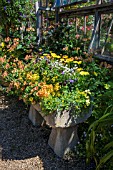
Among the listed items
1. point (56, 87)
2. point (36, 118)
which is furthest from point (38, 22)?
point (56, 87)

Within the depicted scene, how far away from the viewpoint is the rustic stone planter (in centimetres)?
208

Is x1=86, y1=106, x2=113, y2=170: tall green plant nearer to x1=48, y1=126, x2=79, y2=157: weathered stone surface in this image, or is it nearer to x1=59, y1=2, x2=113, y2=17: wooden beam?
x1=48, y1=126, x2=79, y2=157: weathered stone surface

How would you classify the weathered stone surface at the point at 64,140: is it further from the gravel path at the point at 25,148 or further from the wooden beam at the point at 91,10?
the wooden beam at the point at 91,10

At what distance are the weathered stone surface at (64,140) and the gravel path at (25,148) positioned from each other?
7 cm

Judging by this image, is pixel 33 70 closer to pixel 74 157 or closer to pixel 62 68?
pixel 62 68

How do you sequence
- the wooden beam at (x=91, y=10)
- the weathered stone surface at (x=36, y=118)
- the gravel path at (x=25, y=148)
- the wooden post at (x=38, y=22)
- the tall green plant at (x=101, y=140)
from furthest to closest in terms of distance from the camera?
1. the wooden post at (x=38, y=22)
2. the wooden beam at (x=91, y=10)
3. the weathered stone surface at (x=36, y=118)
4. the gravel path at (x=25, y=148)
5. the tall green plant at (x=101, y=140)

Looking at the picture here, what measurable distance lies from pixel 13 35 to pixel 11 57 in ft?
2.18

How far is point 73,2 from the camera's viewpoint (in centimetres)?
385

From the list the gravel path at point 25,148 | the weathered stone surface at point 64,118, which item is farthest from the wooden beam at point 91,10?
the gravel path at point 25,148

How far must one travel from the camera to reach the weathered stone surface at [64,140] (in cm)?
226

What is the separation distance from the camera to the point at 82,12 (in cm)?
359

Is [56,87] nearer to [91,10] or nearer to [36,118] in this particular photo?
[36,118]

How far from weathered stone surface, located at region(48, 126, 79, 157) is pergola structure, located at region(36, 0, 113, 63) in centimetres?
129

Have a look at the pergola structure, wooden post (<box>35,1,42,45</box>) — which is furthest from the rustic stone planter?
wooden post (<box>35,1,42,45</box>)
